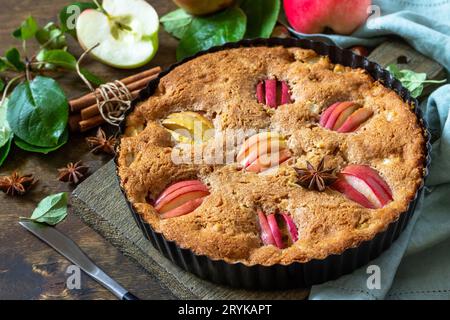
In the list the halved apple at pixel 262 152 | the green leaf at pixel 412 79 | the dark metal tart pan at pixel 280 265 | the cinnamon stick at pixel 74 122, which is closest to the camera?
the dark metal tart pan at pixel 280 265

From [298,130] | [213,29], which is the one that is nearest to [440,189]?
[298,130]

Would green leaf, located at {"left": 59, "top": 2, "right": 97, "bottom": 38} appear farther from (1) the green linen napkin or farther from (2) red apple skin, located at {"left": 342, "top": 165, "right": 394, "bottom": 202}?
(2) red apple skin, located at {"left": 342, "top": 165, "right": 394, "bottom": 202}

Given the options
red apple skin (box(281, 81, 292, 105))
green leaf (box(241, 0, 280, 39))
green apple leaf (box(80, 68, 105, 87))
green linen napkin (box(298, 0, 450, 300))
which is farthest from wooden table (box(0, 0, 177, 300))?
green leaf (box(241, 0, 280, 39))

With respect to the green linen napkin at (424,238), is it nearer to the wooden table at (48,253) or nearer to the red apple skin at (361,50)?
the red apple skin at (361,50)

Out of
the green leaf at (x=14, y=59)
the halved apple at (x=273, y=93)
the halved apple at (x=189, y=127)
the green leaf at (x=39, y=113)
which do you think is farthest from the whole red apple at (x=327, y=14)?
the green leaf at (x=14, y=59)

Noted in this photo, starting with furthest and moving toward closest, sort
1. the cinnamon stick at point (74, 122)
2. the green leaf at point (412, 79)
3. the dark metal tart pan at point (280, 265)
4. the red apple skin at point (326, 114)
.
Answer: the cinnamon stick at point (74, 122), the green leaf at point (412, 79), the red apple skin at point (326, 114), the dark metal tart pan at point (280, 265)
